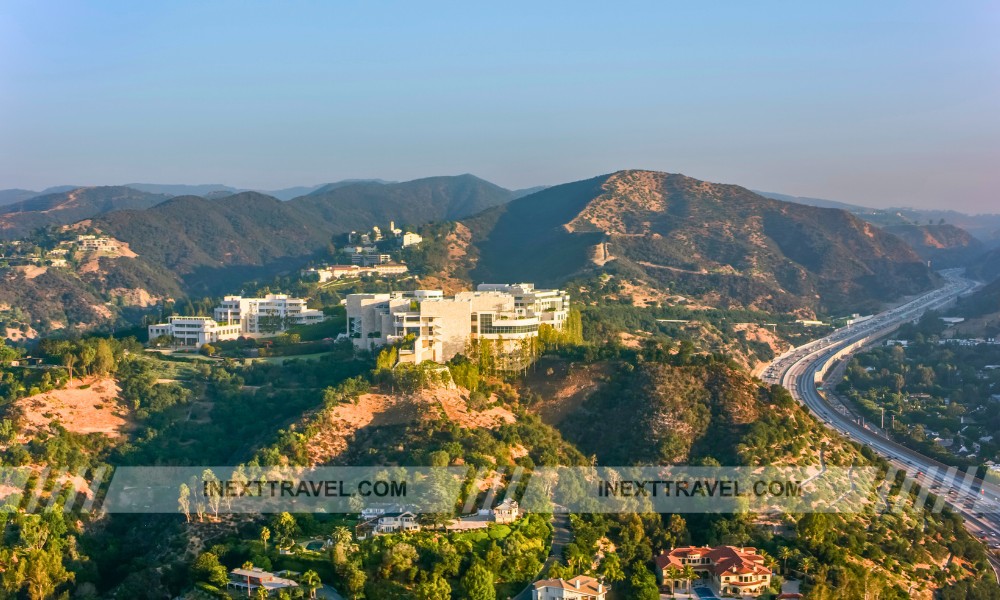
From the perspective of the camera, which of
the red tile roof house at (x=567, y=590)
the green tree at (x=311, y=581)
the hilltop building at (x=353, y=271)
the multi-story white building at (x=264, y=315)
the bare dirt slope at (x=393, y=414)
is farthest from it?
the hilltop building at (x=353, y=271)

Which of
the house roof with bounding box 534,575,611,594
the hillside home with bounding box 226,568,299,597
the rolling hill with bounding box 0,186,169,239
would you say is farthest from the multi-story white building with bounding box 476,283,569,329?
the rolling hill with bounding box 0,186,169,239

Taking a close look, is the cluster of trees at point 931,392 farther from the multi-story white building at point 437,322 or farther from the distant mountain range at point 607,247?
the multi-story white building at point 437,322

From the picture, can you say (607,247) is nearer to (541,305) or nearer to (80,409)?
(541,305)

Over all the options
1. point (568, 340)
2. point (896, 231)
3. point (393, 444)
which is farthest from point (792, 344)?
point (896, 231)

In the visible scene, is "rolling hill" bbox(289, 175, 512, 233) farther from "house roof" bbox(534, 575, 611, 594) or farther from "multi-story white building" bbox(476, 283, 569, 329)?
"house roof" bbox(534, 575, 611, 594)

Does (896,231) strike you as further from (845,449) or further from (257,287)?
(845,449)

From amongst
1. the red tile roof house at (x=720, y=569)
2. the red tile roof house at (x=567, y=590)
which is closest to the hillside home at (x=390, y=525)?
the red tile roof house at (x=567, y=590)
